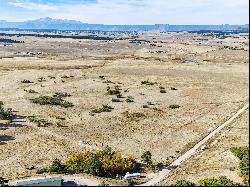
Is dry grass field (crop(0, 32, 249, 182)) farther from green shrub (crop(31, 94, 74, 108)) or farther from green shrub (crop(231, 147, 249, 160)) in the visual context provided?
green shrub (crop(231, 147, 249, 160))

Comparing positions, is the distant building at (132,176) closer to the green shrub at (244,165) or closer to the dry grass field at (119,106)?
the dry grass field at (119,106)

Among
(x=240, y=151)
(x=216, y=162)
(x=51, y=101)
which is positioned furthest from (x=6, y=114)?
(x=240, y=151)

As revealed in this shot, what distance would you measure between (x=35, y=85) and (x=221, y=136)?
38350 millimetres

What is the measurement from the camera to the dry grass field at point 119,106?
4141 cm

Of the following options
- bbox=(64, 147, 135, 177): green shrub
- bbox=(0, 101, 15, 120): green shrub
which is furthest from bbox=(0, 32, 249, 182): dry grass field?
bbox=(64, 147, 135, 177): green shrub

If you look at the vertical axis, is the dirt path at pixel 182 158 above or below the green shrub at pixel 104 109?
above

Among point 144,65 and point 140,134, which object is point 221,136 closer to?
point 140,134

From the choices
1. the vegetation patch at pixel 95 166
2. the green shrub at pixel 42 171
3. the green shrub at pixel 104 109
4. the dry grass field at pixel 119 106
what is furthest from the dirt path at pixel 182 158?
the green shrub at pixel 104 109

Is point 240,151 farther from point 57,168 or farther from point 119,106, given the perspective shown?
point 119,106

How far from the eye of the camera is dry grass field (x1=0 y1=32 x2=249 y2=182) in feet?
136

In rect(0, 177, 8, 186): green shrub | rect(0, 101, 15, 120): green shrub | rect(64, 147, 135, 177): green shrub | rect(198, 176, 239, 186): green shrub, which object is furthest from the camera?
rect(0, 101, 15, 120): green shrub

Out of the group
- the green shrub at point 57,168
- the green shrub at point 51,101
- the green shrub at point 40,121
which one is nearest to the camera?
the green shrub at point 57,168

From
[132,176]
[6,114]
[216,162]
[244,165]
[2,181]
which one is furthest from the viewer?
[6,114]

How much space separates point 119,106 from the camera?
59969mm
